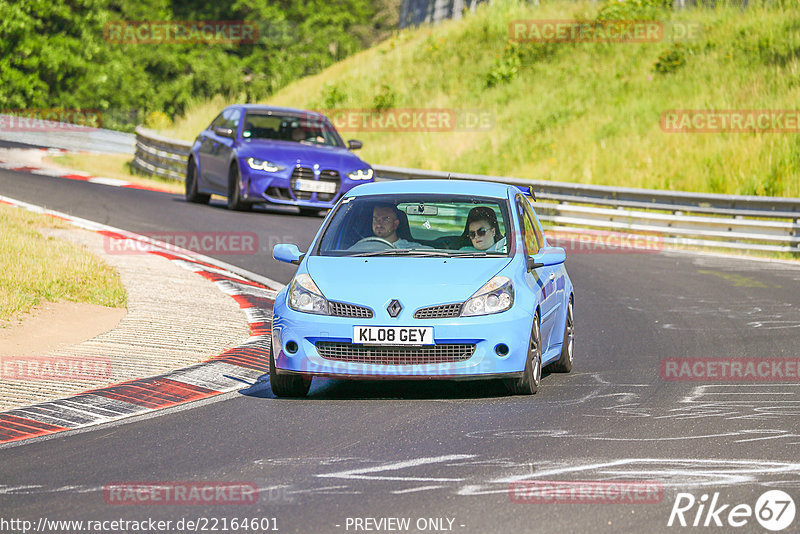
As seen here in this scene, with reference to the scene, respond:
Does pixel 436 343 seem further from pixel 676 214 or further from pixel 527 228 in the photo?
pixel 676 214

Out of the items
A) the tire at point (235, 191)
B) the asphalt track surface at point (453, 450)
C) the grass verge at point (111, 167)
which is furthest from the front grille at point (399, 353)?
the grass verge at point (111, 167)

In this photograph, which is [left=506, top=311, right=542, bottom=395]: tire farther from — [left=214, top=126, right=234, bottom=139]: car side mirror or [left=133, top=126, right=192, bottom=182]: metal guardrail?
[left=133, top=126, right=192, bottom=182]: metal guardrail

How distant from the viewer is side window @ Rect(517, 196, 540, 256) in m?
9.78

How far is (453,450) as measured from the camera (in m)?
7.16

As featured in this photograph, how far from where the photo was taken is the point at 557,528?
5586mm

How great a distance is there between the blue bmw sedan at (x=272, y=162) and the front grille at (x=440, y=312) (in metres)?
12.3

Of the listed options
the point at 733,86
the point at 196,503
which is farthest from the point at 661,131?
the point at 196,503

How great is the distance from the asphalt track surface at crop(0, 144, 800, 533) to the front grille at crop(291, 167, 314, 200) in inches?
388

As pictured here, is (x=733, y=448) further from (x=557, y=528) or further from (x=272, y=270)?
(x=272, y=270)

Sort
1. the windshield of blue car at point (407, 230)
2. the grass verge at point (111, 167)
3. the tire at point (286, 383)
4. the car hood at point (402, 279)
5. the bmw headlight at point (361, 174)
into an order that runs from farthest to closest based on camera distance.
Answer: the grass verge at point (111, 167) < the bmw headlight at point (361, 174) < the windshield of blue car at point (407, 230) < the tire at point (286, 383) < the car hood at point (402, 279)

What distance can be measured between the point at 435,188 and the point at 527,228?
0.75m

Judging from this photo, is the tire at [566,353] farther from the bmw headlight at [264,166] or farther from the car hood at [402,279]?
the bmw headlight at [264,166]

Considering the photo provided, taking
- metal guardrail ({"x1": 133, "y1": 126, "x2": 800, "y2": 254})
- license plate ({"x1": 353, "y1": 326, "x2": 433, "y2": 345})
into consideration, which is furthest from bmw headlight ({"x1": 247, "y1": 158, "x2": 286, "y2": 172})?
license plate ({"x1": 353, "y1": 326, "x2": 433, "y2": 345})

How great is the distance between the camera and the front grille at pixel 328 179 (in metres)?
21.0
